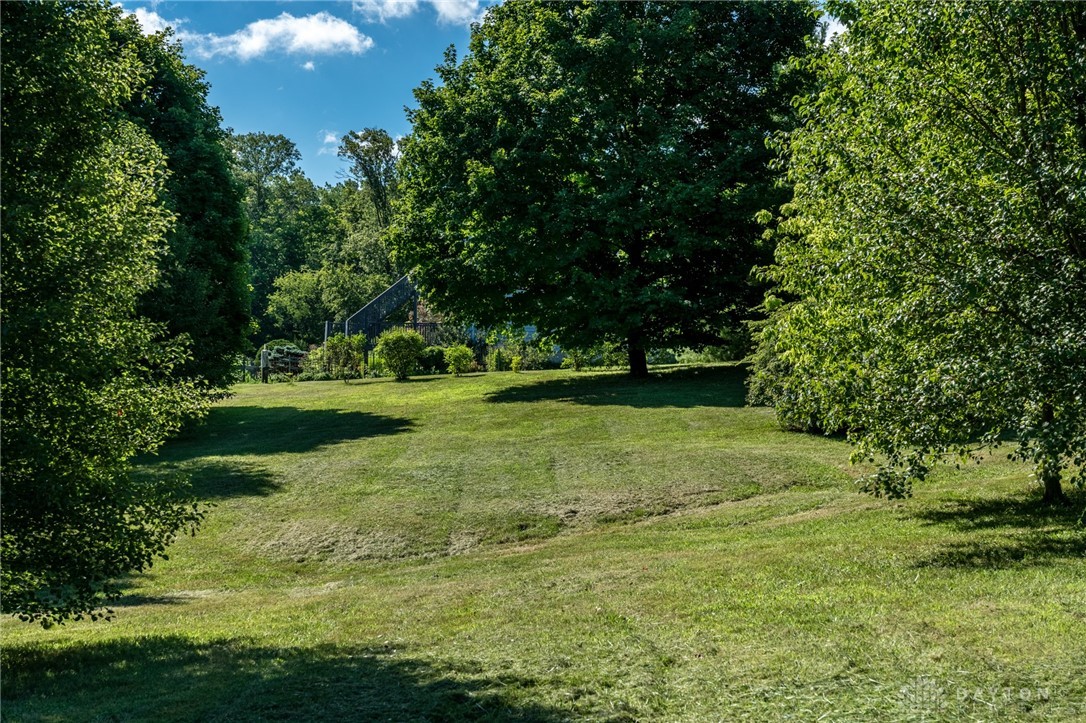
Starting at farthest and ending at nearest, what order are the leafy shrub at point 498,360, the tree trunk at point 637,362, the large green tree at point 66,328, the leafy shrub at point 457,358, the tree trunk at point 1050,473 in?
the leafy shrub at point 498,360, the leafy shrub at point 457,358, the tree trunk at point 637,362, the tree trunk at point 1050,473, the large green tree at point 66,328

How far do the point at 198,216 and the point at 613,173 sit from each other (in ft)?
43.9

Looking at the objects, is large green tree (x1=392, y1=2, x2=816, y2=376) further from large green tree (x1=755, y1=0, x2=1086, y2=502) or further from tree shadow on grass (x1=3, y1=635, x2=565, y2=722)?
tree shadow on grass (x1=3, y1=635, x2=565, y2=722)

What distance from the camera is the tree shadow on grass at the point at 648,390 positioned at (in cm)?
2442

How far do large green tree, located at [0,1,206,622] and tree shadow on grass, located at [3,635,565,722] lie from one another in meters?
1.00

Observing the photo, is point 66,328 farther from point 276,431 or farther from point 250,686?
point 276,431

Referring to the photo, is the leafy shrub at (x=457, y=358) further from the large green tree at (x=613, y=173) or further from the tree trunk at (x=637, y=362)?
the tree trunk at (x=637, y=362)

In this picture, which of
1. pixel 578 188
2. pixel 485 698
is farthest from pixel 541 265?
pixel 485 698

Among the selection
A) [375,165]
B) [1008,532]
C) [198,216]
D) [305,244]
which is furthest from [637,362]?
[305,244]

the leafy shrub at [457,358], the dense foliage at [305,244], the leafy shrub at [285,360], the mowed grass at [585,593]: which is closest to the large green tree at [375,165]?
the dense foliage at [305,244]

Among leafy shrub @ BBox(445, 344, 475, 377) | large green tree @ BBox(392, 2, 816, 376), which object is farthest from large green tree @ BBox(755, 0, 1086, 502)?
leafy shrub @ BBox(445, 344, 475, 377)

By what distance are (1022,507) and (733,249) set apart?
53.7 feet

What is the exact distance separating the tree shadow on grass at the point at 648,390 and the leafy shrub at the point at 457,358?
17.3 ft

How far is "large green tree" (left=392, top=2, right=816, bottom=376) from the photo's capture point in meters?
26.0

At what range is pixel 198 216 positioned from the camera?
2745cm
